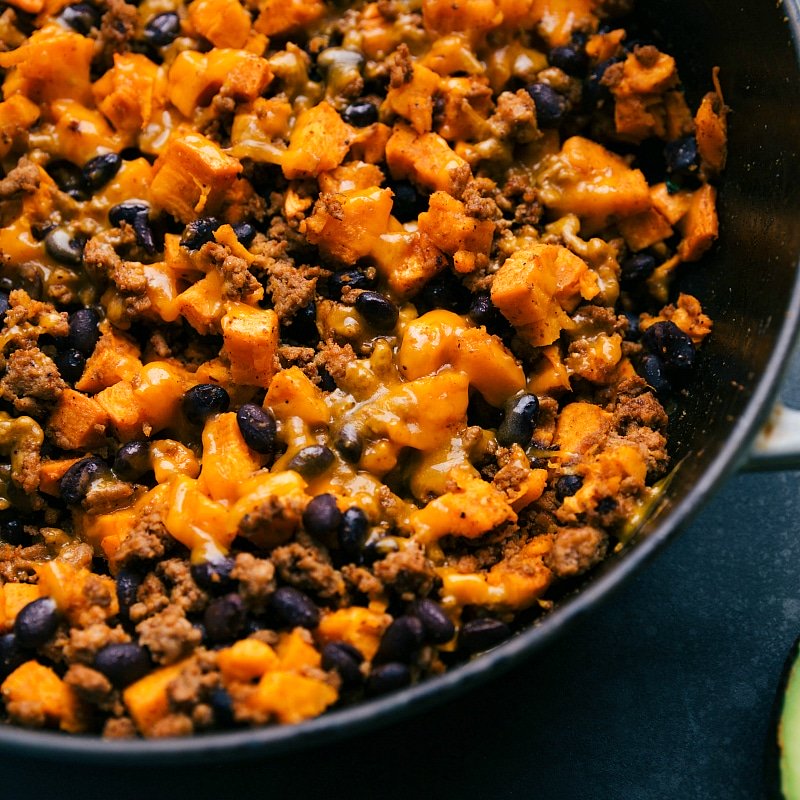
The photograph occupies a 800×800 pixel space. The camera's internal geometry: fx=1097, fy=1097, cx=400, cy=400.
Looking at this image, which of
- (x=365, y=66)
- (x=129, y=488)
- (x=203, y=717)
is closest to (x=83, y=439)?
(x=129, y=488)

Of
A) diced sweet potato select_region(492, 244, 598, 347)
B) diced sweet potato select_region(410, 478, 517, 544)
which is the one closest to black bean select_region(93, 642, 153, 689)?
diced sweet potato select_region(410, 478, 517, 544)

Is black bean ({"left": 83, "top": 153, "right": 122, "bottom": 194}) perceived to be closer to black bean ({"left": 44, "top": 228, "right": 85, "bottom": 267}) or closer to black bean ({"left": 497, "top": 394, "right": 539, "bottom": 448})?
black bean ({"left": 44, "top": 228, "right": 85, "bottom": 267})

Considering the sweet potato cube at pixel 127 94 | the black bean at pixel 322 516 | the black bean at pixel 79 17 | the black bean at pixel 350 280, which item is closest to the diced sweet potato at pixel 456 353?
the black bean at pixel 350 280

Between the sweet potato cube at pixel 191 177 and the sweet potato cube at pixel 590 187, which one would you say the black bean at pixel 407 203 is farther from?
the sweet potato cube at pixel 191 177

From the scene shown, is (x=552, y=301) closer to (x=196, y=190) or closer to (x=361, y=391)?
(x=361, y=391)

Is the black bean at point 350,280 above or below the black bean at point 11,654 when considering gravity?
above
